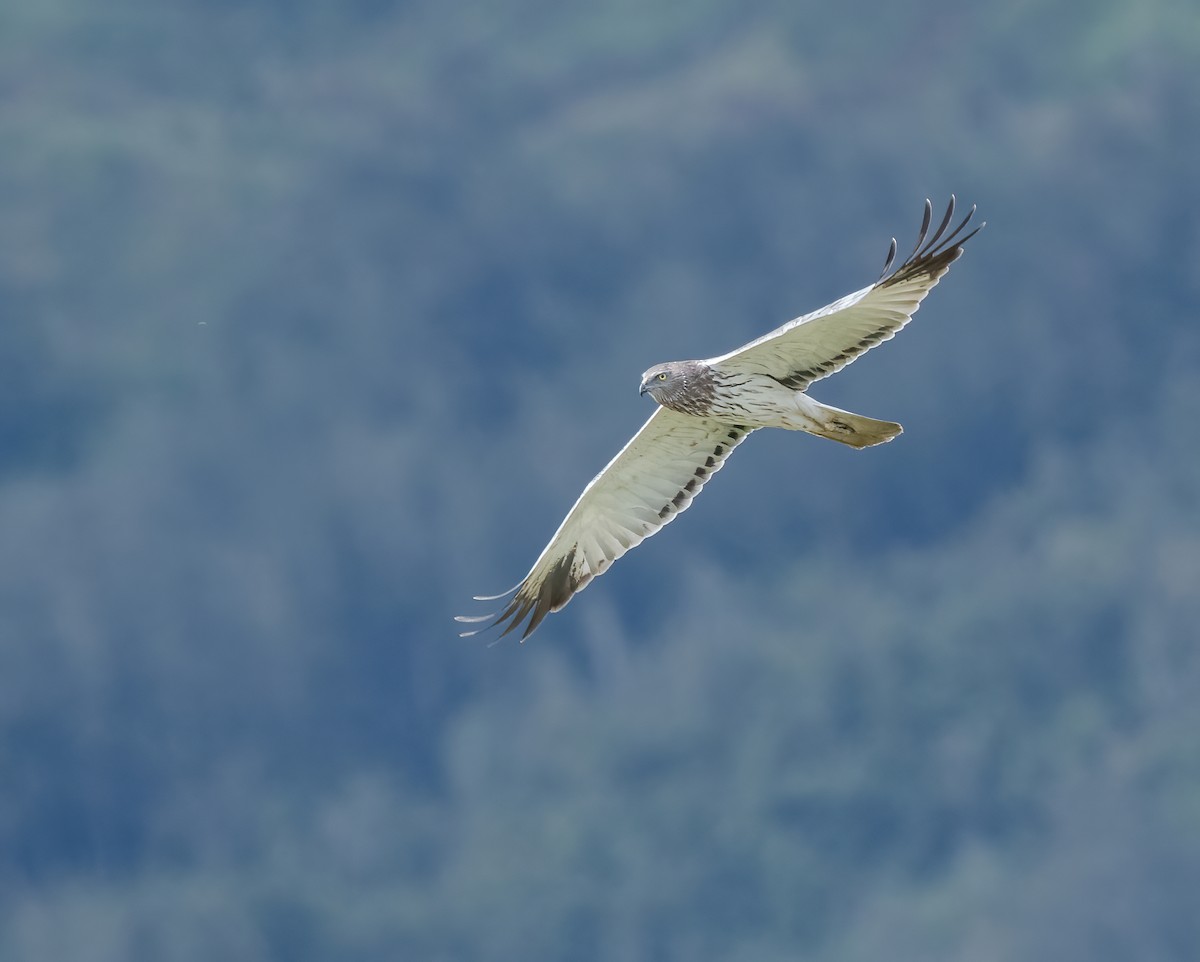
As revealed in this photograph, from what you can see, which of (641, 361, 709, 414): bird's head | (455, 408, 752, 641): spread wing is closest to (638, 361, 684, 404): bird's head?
(641, 361, 709, 414): bird's head

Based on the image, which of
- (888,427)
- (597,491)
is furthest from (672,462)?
(888,427)

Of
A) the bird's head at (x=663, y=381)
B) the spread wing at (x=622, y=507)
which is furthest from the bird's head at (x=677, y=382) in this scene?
the spread wing at (x=622, y=507)

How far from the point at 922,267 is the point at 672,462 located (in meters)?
3.71

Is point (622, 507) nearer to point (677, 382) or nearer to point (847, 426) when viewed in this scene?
point (677, 382)

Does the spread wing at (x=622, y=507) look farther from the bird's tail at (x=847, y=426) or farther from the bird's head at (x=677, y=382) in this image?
the bird's tail at (x=847, y=426)

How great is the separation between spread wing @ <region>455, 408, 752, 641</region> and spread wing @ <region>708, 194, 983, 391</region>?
130 cm

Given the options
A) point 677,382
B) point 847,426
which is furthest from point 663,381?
point 847,426

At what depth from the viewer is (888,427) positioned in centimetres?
1948

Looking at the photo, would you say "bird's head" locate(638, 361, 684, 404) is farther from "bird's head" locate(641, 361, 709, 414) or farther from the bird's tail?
the bird's tail

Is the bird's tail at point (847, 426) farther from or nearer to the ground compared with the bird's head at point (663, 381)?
nearer to the ground

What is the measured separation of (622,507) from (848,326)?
345cm

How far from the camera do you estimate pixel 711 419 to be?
20.7m

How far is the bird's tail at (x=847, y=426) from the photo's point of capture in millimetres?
19484

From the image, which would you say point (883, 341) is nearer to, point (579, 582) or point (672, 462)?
point (672, 462)
